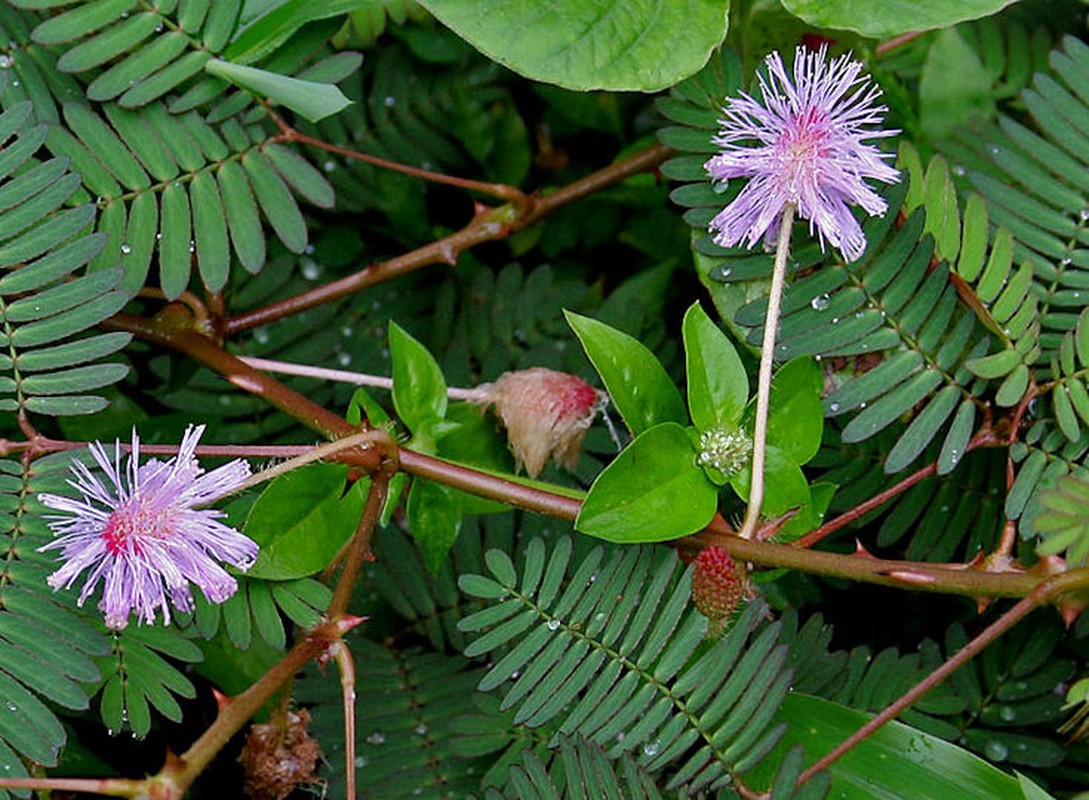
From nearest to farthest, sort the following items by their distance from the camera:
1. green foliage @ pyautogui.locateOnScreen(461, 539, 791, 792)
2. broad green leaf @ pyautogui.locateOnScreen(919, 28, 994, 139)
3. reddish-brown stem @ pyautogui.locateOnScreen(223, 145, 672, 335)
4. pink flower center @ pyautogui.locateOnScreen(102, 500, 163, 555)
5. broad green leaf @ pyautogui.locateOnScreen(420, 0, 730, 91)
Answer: pink flower center @ pyautogui.locateOnScreen(102, 500, 163, 555) → green foliage @ pyautogui.locateOnScreen(461, 539, 791, 792) → broad green leaf @ pyautogui.locateOnScreen(420, 0, 730, 91) → reddish-brown stem @ pyautogui.locateOnScreen(223, 145, 672, 335) → broad green leaf @ pyautogui.locateOnScreen(919, 28, 994, 139)

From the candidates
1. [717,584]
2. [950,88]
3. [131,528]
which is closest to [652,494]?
[717,584]

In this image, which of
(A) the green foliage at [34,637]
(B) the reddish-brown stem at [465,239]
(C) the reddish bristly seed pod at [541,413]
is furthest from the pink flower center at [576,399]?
(A) the green foliage at [34,637]

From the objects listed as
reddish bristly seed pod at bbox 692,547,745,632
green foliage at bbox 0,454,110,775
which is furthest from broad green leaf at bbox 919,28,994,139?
green foliage at bbox 0,454,110,775

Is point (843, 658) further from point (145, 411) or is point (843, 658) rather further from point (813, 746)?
point (145, 411)

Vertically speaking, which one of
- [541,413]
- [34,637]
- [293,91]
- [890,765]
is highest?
[293,91]

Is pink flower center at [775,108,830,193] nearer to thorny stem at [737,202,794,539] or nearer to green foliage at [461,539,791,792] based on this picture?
thorny stem at [737,202,794,539]

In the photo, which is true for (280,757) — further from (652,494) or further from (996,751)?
(996,751)

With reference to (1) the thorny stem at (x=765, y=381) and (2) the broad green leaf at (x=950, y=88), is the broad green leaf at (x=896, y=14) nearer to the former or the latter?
(1) the thorny stem at (x=765, y=381)
